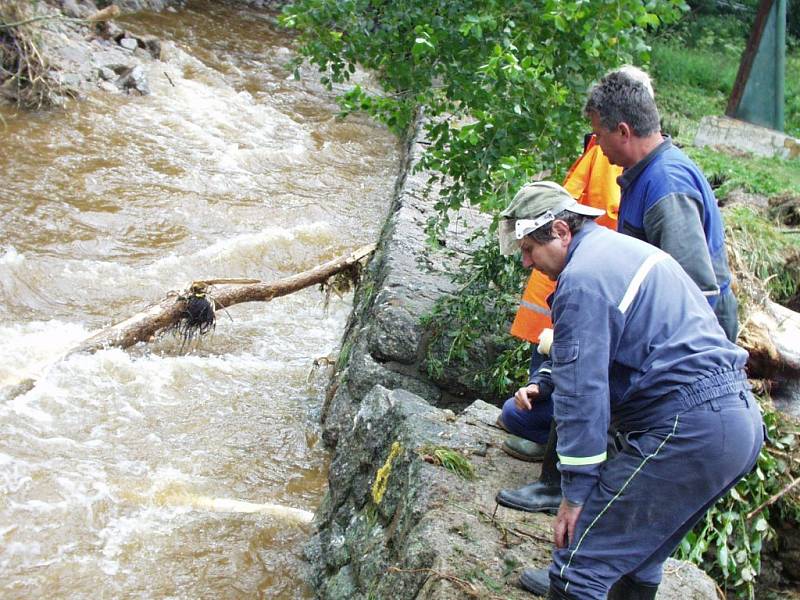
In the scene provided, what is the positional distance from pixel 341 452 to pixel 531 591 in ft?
5.86

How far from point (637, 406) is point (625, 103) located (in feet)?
3.91

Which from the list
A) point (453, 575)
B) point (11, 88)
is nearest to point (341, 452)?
point (453, 575)

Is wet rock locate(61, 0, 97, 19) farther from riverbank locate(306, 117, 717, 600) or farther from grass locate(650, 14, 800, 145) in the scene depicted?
riverbank locate(306, 117, 717, 600)

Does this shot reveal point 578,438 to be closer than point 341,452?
Yes

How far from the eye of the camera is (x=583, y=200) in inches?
159

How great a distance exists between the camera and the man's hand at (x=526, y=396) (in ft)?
12.3

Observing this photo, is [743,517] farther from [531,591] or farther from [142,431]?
[142,431]

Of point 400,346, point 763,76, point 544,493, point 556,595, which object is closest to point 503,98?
point 400,346

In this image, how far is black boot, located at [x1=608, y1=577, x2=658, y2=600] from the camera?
2.97 m

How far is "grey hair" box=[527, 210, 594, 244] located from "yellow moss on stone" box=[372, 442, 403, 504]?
1524 mm

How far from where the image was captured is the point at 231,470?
5.43 meters

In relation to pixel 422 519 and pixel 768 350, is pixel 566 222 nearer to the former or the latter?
pixel 422 519

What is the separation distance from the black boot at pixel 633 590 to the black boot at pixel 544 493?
0.62 meters

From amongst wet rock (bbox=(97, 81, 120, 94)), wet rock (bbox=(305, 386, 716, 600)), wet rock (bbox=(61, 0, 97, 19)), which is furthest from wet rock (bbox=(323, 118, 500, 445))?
wet rock (bbox=(61, 0, 97, 19))
